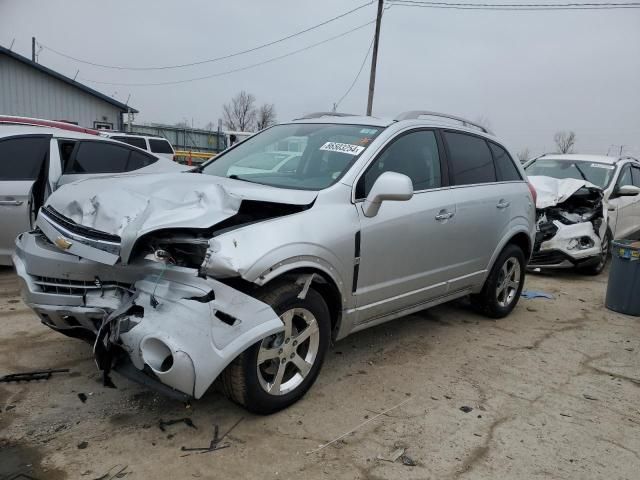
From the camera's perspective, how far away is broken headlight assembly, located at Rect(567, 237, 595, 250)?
7.22 m

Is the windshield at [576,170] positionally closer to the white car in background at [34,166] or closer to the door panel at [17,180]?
the white car in background at [34,166]

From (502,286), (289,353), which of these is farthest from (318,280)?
(502,286)

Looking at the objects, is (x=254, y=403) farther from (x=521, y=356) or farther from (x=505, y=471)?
(x=521, y=356)

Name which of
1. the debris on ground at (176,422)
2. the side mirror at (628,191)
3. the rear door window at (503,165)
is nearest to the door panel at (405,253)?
the rear door window at (503,165)

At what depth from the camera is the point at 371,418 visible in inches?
120

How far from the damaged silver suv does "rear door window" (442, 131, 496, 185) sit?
7 centimetres

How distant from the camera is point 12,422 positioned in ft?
9.17

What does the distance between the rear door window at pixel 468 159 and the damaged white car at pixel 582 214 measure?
3.09m

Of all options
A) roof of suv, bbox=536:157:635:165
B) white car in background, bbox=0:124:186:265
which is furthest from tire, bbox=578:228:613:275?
white car in background, bbox=0:124:186:265

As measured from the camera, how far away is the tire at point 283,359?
272cm

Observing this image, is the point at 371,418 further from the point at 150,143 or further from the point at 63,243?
the point at 150,143

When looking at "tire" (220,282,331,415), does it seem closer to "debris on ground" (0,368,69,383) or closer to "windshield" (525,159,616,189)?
"debris on ground" (0,368,69,383)

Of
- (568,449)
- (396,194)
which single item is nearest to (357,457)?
(568,449)

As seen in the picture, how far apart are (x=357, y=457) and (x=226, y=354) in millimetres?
907
